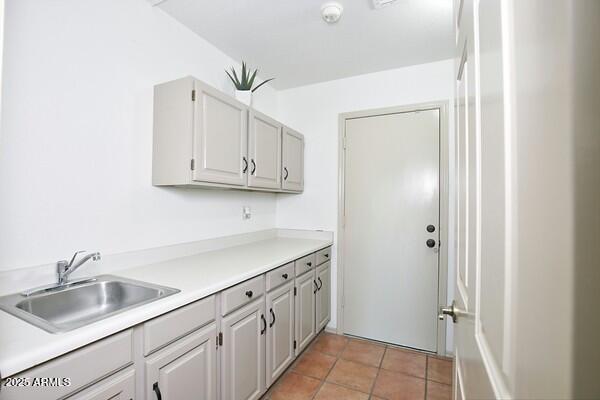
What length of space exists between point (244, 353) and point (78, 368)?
0.88m

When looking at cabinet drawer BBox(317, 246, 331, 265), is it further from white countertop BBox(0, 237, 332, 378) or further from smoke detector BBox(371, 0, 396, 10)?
smoke detector BBox(371, 0, 396, 10)

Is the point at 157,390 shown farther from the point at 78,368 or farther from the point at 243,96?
the point at 243,96

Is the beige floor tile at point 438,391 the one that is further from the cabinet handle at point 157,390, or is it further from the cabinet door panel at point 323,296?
the cabinet handle at point 157,390

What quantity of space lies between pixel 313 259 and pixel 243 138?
1162 millimetres

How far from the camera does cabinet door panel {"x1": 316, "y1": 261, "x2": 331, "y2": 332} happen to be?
2602 millimetres

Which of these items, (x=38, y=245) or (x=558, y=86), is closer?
(x=558, y=86)

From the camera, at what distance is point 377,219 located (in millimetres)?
2691

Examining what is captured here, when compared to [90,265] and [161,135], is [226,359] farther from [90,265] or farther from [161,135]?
[161,135]

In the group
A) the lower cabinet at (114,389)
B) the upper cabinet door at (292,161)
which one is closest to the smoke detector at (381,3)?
the upper cabinet door at (292,161)

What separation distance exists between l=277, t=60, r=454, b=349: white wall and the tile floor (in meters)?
0.47

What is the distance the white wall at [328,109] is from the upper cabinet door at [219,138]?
105cm

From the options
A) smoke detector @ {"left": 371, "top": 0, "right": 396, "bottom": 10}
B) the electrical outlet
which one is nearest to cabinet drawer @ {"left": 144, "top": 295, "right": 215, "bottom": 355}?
the electrical outlet

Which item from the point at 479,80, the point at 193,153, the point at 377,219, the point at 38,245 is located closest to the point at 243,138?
the point at 193,153

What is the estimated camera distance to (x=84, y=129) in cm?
148
